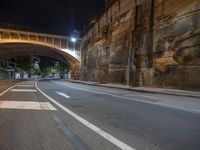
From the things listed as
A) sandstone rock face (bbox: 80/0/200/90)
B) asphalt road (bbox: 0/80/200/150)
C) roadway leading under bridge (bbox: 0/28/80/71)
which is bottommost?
asphalt road (bbox: 0/80/200/150)

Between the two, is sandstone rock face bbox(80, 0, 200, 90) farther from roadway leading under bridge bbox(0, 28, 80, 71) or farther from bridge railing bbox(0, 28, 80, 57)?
bridge railing bbox(0, 28, 80, 57)

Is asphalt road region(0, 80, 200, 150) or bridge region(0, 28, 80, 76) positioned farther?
bridge region(0, 28, 80, 76)

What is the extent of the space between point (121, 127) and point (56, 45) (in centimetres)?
7000

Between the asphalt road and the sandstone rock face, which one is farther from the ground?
the sandstone rock face

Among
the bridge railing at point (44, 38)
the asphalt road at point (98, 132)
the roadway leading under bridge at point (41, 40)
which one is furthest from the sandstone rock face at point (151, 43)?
the bridge railing at point (44, 38)

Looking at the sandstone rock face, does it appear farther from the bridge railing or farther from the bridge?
the bridge railing

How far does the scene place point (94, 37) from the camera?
56.0 meters

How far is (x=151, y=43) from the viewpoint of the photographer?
97.8 feet

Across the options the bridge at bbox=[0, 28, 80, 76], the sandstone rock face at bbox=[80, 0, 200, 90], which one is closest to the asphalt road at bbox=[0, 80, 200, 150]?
the sandstone rock face at bbox=[80, 0, 200, 90]

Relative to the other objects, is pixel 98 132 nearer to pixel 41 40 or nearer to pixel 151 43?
pixel 151 43

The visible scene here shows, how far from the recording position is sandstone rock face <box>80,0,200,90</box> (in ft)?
75.4

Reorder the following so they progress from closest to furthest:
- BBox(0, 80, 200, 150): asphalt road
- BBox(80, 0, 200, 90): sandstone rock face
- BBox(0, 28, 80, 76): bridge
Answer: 1. BBox(0, 80, 200, 150): asphalt road
2. BBox(80, 0, 200, 90): sandstone rock face
3. BBox(0, 28, 80, 76): bridge

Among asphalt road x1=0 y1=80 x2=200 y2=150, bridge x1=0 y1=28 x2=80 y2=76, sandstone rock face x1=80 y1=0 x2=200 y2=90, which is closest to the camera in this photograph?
asphalt road x1=0 y1=80 x2=200 y2=150

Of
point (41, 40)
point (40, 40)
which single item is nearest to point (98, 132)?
point (40, 40)
